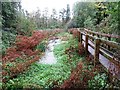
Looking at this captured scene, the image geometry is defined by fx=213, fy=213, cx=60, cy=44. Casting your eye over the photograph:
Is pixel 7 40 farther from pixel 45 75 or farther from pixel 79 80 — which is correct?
pixel 79 80

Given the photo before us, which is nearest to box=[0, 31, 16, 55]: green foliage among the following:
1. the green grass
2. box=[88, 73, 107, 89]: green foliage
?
the green grass

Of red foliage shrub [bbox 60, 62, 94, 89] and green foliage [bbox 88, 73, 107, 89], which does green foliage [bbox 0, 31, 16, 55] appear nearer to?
red foliage shrub [bbox 60, 62, 94, 89]

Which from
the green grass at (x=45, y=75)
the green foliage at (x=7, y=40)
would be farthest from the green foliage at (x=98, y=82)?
the green foliage at (x=7, y=40)

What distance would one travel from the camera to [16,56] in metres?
9.48

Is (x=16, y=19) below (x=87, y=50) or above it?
above

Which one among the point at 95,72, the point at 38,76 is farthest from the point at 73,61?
the point at 95,72

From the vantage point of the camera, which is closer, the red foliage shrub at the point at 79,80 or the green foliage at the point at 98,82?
the green foliage at the point at 98,82

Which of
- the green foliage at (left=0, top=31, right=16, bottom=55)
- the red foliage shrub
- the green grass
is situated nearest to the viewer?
the red foliage shrub

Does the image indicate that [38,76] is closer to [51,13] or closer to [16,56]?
[16,56]

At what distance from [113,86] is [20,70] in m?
3.65

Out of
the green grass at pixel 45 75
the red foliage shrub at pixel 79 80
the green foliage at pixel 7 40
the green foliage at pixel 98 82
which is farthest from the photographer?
the green foliage at pixel 7 40

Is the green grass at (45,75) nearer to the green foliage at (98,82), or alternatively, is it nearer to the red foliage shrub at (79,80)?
the red foliage shrub at (79,80)

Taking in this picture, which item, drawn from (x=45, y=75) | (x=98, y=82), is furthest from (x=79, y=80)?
(x=45, y=75)

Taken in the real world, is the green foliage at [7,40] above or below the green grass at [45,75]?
above
